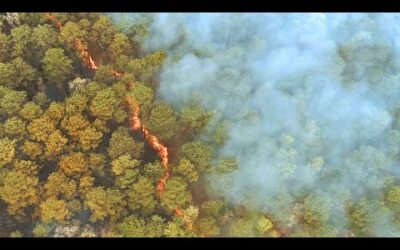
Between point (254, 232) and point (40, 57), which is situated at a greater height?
point (40, 57)

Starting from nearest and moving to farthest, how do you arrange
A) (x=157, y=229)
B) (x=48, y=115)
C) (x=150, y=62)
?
(x=157, y=229), (x=48, y=115), (x=150, y=62)

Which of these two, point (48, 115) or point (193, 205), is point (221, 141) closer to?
point (193, 205)

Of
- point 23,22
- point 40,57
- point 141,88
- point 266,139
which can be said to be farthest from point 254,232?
point 23,22

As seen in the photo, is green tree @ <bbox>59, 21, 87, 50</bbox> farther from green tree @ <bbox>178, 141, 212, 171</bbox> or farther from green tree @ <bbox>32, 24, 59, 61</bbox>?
green tree @ <bbox>178, 141, 212, 171</bbox>

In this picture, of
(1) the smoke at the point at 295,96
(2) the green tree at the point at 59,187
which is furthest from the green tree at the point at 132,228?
(1) the smoke at the point at 295,96

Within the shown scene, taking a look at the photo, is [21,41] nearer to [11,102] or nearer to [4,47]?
[4,47]

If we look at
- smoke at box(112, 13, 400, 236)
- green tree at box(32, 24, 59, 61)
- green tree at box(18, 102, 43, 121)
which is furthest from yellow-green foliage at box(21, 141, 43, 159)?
smoke at box(112, 13, 400, 236)

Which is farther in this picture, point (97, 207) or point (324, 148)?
point (324, 148)
